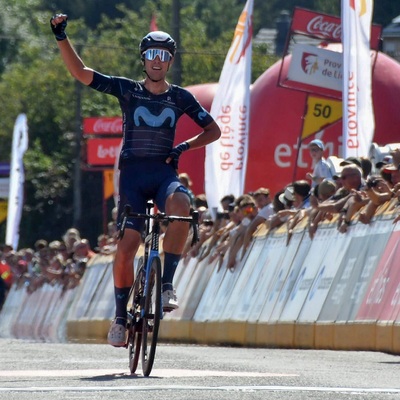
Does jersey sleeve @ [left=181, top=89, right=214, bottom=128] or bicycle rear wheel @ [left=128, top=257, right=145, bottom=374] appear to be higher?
jersey sleeve @ [left=181, top=89, right=214, bottom=128]

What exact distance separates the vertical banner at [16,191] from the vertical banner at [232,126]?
12.5m

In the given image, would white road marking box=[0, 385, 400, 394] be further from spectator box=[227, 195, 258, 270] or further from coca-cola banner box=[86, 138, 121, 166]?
coca-cola banner box=[86, 138, 121, 166]

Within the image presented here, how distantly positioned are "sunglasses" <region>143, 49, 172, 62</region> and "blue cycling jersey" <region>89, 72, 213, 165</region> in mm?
198

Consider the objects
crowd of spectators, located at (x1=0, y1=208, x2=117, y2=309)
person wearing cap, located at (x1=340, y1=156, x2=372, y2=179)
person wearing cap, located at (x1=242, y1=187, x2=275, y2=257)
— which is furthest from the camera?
crowd of spectators, located at (x1=0, y1=208, x2=117, y2=309)

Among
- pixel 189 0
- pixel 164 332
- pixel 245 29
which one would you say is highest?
pixel 189 0

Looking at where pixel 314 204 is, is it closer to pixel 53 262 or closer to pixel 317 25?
pixel 317 25

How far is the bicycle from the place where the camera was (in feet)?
35.8

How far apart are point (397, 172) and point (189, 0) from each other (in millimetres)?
90997

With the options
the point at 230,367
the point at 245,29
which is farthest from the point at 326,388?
the point at 245,29

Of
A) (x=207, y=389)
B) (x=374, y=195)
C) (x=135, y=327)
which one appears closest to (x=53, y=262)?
(x=374, y=195)

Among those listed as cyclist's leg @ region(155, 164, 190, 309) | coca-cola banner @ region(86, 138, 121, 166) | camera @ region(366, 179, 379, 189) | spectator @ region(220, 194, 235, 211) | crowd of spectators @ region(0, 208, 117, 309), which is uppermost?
coca-cola banner @ region(86, 138, 121, 166)

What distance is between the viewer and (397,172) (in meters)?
16.0

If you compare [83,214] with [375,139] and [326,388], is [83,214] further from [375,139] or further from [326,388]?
[326,388]

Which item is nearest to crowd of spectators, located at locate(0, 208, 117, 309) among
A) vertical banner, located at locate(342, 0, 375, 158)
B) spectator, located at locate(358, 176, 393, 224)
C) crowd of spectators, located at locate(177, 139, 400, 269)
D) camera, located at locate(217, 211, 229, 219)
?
camera, located at locate(217, 211, 229, 219)
